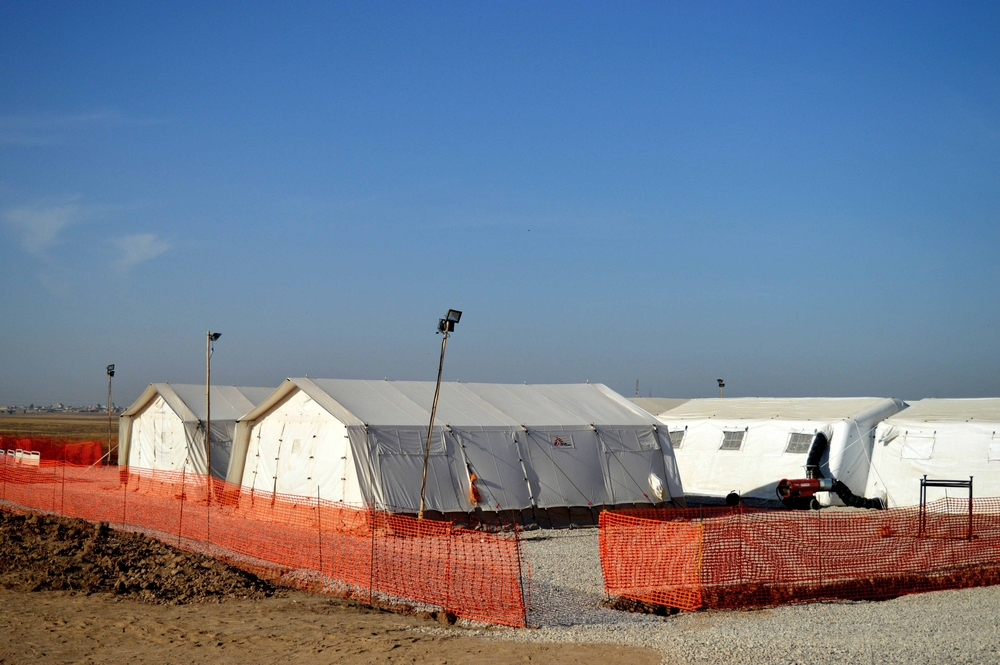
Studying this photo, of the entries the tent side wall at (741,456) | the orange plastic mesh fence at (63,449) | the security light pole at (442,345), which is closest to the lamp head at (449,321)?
the security light pole at (442,345)

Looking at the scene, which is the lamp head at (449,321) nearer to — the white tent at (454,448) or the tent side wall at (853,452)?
the white tent at (454,448)

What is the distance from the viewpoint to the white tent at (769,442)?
2862 cm

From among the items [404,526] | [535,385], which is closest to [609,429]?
[535,385]

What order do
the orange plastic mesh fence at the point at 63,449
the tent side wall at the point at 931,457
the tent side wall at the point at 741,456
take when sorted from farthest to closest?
→ the orange plastic mesh fence at the point at 63,449, the tent side wall at the point at 741,456, the tent side wall at the point at 931,457

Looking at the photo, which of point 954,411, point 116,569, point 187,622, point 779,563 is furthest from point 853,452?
point 187,622

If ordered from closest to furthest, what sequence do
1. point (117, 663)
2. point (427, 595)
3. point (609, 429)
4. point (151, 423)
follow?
point (117, 663) < point (427, 595) < point (609, 429) < point (151, 423)

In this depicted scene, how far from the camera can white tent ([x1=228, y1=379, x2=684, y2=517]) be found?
803 inches

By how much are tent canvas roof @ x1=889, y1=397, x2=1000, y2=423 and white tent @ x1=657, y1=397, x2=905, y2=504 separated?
39.4 inches

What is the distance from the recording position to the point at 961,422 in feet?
87.8

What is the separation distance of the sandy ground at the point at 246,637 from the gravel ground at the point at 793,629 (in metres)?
0.68

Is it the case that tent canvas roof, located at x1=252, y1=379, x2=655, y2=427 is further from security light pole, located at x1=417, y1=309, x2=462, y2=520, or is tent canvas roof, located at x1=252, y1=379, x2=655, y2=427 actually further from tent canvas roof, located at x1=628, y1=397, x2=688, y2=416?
tent canvas roof, located at x1=628, y1=397, x2=688, y2=416

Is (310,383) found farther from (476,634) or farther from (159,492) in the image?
(476,634)

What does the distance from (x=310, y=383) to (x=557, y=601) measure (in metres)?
11.3

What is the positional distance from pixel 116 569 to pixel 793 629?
9.80 meters
